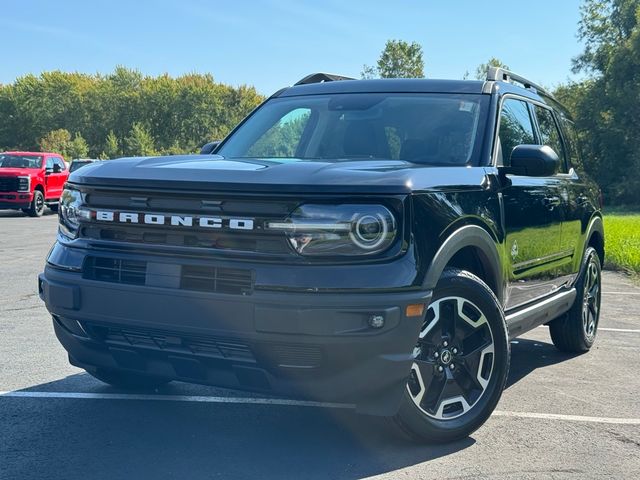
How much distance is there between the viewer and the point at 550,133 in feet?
19.3

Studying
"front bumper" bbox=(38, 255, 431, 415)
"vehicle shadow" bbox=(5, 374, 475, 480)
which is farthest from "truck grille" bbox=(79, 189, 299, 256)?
"vehicle shadow" bbox=(5, 374, 475, 480)

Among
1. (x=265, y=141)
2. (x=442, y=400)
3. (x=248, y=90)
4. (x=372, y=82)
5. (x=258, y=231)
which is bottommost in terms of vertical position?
(x=442, y=400)

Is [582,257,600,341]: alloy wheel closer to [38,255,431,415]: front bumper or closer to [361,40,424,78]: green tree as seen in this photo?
[38,255,431,415]: front bumper

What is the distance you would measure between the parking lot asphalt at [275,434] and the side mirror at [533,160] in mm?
1431

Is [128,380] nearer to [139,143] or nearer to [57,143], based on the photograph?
[139,143]

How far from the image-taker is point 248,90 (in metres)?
100

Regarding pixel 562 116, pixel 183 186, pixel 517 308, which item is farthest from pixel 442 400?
pixel 562 116

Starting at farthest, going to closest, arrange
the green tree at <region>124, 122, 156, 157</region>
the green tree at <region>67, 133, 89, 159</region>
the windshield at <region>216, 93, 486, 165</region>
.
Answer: the green tree at <region>124, 122, 156, 157</region> → the green tree at <region>67, 133, 89, 159</region> → the windshield at <region>216, 93, 486, 165</region>

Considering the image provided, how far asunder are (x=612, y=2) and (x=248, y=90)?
5297 centimetres

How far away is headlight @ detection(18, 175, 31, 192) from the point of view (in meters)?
22.8

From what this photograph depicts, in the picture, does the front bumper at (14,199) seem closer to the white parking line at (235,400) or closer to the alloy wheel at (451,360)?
the white parking line at (235,400)

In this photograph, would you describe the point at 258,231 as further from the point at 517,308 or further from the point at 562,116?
the point at 562,116

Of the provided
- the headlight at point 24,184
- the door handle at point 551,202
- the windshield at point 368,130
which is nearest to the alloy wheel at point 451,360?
the windshield at point 368,130

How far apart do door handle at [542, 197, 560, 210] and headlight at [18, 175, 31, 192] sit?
20341 mm
